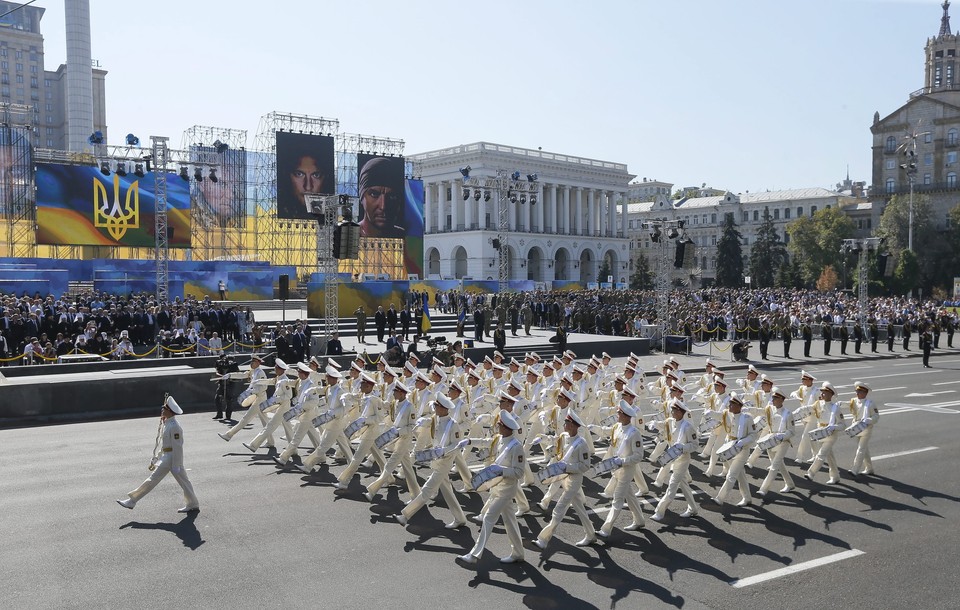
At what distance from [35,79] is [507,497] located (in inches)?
5479

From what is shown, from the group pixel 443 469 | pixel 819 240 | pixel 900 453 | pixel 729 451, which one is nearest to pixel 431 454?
pixel 443 469

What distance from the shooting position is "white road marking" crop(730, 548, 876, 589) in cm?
822

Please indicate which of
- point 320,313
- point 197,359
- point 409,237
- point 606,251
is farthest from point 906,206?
point 197,359

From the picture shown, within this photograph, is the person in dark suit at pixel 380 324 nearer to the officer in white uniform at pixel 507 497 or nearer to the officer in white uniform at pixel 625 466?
the officer in white uniform at pixel 625 466

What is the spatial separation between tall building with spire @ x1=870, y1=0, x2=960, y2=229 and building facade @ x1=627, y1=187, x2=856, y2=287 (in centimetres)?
1786

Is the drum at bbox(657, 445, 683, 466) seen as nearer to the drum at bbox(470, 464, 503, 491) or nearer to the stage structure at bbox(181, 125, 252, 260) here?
the drum at bbox(470, 464, 503, 491)

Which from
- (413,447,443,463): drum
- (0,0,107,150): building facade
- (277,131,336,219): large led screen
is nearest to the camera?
(413,447,443,463): drum

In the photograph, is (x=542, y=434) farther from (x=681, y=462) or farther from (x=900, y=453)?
(x=900, y=453)

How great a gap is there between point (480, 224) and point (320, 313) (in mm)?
52054

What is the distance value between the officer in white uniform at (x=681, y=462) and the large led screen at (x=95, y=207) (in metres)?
37.9

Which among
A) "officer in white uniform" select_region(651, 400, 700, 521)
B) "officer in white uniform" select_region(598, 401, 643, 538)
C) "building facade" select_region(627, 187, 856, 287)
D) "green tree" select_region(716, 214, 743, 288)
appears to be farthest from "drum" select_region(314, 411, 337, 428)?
"building facade" select_region(627, 187, 856, 287)

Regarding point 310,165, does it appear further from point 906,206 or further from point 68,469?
point 906,206

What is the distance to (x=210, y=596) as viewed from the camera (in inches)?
305

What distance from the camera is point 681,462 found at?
10398 mm
